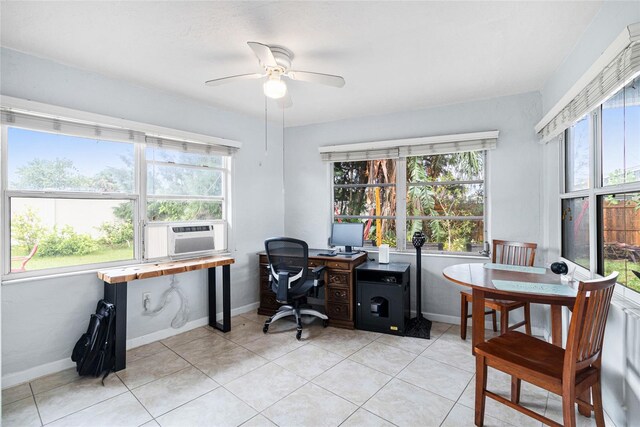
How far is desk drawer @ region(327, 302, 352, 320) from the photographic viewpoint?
3346 mm

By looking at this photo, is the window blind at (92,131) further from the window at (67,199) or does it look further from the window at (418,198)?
the window at (418,198)

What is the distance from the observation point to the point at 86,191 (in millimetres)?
2664

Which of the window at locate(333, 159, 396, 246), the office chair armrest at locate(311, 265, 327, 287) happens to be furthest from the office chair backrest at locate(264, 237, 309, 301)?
the window at locate(333, 159, 396, 246)

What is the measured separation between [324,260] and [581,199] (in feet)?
7.79

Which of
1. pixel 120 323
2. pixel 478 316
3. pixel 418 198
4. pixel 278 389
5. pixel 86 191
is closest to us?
pixel 478 316

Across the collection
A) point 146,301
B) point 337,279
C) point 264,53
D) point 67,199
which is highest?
point 264,53

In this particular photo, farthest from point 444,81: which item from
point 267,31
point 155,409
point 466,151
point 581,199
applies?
point 155,409

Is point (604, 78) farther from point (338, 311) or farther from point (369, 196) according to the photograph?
point (338, 311)

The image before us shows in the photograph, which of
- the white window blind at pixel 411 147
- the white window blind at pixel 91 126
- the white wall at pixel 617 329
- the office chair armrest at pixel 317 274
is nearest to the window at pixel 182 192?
the white window blind at pixel 91 126

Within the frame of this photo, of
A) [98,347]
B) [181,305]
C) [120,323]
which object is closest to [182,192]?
[181,305]

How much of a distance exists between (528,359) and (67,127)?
364 cm

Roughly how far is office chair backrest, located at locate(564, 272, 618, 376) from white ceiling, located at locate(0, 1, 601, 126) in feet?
5.20

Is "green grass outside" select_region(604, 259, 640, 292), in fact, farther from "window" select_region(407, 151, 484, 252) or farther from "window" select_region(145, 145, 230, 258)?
"window" select_region(145, 145, 230, 258)

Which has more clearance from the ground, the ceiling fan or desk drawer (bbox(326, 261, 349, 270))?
the ceiling fan
